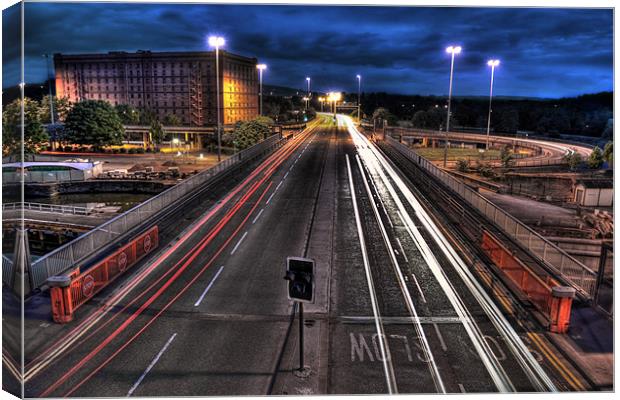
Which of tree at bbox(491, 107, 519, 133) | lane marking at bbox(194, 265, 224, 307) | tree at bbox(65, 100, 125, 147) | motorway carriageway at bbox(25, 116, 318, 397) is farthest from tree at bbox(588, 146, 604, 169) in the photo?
tree at bbox(491, 107, 519, 133)

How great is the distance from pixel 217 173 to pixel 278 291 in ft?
86.9

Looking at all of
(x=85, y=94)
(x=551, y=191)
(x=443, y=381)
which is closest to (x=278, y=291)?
(x=443, y=381)

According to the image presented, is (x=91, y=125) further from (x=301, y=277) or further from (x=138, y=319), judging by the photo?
(x=301, y=277)

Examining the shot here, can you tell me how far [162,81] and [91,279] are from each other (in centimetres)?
14325

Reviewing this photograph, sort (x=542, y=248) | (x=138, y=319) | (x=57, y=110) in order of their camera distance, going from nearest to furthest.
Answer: (x=138, y=319) → (x=542, y=248) → (x=57, y=110)

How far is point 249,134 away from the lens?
76625mm

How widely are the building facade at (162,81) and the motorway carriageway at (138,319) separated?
12294 cm

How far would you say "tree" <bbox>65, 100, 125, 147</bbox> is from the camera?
7744 cm

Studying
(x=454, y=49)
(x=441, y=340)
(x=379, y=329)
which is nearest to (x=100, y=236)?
(x=379, y=329)

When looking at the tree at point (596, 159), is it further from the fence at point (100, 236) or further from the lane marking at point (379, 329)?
the fence at point (100, 236)

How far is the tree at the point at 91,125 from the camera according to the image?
77.4m

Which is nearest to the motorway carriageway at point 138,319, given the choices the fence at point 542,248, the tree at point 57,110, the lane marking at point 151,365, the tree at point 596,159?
the lane marking at point 151,365

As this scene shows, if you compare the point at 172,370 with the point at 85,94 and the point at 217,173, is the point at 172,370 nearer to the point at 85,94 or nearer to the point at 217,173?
the point at 217,173

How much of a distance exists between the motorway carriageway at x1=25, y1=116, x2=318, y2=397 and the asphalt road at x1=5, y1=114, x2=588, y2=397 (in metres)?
0.05
